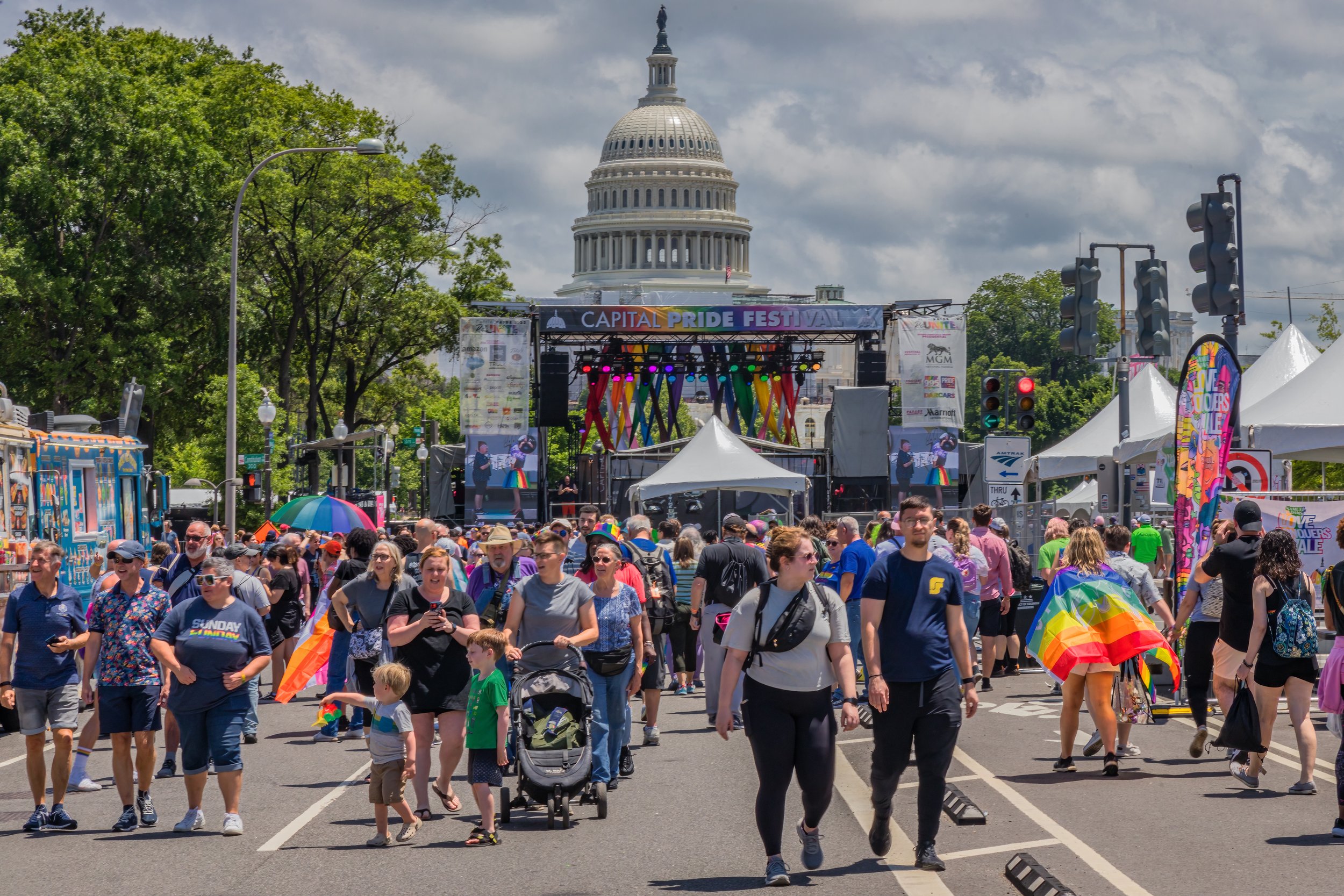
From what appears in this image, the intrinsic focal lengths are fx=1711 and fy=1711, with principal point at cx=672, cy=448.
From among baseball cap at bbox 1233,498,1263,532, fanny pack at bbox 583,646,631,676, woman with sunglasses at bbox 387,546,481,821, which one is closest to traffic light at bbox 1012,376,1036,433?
baseball cap at bbox 1233,498,1263,532

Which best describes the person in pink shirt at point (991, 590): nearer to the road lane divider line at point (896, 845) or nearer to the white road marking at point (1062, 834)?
the white road marking at point (1062, 834)

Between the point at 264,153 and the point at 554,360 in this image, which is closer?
the point at 264,153

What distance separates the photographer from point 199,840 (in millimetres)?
8953

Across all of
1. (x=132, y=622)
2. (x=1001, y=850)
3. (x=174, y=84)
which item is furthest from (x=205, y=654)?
(x=174, y=84)

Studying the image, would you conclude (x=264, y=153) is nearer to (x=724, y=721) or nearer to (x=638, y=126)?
(x=724, y=721)

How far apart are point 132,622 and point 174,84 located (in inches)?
1378

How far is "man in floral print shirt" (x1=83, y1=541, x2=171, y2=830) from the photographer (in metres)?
9.41

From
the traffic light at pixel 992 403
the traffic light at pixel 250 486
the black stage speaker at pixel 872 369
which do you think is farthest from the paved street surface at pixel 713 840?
the black stage speaker at pixel 872 369

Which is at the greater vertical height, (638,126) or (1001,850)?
(638,126)

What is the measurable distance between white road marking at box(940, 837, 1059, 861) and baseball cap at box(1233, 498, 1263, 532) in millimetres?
3271

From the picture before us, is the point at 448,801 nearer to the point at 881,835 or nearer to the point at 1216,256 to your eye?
the point at 881,835

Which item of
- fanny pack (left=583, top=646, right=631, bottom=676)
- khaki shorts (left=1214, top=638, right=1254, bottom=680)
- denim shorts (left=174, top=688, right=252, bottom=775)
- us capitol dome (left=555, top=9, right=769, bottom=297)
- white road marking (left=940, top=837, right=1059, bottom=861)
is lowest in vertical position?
white road marking (left=940, top=837, right=1059, bottom=861)

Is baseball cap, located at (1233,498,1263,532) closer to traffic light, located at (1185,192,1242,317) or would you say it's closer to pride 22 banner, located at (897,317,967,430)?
traffic light, located at (1185,192,1242,317)

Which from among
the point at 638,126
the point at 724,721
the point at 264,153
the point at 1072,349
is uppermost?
the point at 638,126
